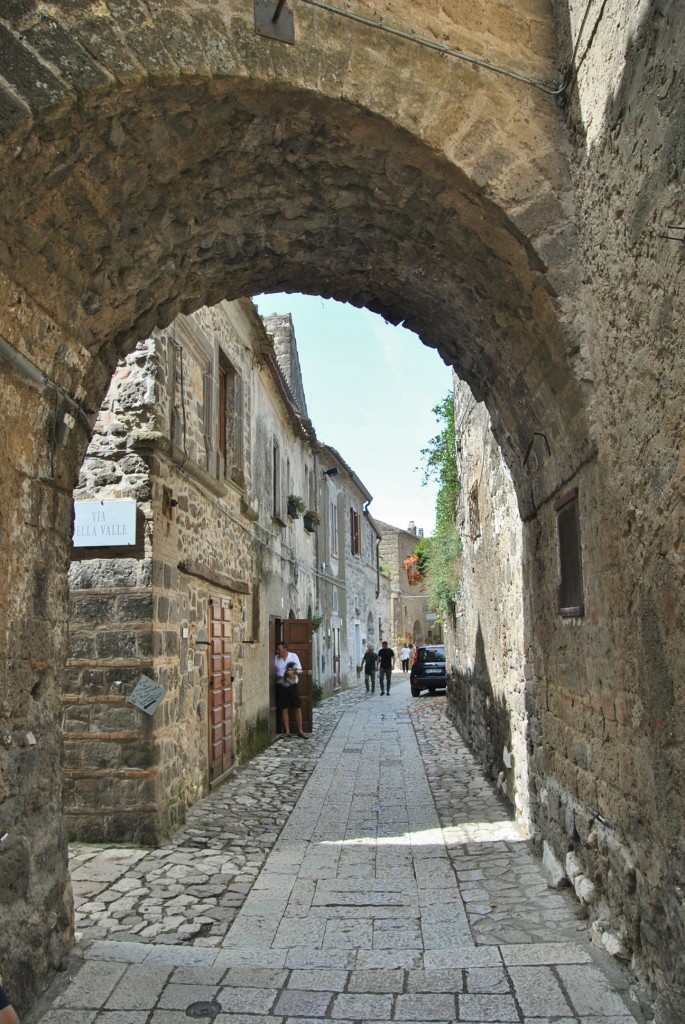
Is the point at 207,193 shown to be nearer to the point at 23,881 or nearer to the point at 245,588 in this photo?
the point at 23,881

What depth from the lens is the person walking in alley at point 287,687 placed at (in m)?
11.2

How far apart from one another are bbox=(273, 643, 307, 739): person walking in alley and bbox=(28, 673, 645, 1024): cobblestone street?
13.1 feet

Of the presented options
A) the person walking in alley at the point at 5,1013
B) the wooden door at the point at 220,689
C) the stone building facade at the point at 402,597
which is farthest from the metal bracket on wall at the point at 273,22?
the stone building facade at the point at 402,597

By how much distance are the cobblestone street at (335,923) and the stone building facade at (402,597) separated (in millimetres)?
28896

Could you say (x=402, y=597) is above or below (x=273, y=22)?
below

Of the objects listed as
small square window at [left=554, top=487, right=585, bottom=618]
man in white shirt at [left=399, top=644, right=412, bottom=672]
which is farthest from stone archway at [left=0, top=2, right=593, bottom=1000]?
man in white shirt at [left=399, top=644, right=412, bottom=672]

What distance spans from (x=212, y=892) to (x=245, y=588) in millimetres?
4950

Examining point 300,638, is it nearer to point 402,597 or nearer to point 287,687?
point 287,687

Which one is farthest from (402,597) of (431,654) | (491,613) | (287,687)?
(491,613)

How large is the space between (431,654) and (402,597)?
55.7 ft

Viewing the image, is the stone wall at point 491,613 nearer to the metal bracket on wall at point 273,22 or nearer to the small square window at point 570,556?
the small square window at point 570,556

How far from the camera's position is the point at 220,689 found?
7996mm

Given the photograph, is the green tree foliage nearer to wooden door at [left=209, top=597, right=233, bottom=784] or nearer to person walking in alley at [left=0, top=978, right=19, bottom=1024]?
wooden door at [left=209, top=597, right=233, bottom=784]

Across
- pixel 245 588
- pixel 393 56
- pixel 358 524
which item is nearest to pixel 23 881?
pixel 393 56
